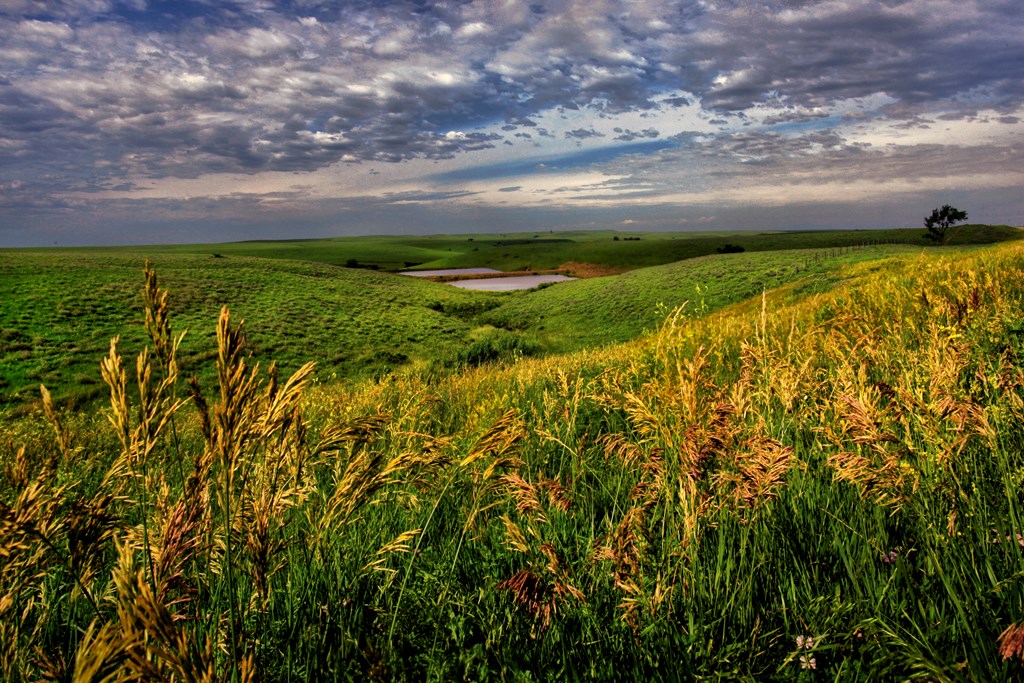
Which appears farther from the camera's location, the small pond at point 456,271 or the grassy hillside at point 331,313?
the small pond at point 456,271

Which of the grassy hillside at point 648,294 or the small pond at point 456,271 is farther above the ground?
the small pond at point 456,271

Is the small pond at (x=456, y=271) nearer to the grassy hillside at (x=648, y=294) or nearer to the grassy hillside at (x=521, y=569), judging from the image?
the grassy hillside at (x=648, y=294)

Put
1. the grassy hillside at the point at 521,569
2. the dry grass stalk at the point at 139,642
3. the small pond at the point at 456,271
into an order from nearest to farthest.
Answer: the dry grass stalk at the point at 139,642 < the grassy hillside at the point at 521,569 < the small pond at the point at 456,271

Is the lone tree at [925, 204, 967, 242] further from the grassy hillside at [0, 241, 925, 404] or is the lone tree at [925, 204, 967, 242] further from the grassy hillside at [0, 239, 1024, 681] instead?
the grassy hillside at [0, 239, 1024, 681]

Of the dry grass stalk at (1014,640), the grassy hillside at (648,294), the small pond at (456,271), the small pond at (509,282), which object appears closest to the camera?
the dry grass stalk at (1014,640)

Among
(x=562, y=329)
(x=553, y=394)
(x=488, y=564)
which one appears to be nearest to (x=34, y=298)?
(x=562, y=329)

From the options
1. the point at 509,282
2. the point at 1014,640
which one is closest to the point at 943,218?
the point at 509,282

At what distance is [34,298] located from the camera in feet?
116

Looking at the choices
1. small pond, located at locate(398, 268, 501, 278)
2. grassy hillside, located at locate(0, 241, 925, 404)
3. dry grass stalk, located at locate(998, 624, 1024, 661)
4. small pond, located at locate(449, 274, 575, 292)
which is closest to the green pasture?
grassy hillside, located at locate(0, 241, 925, 404)

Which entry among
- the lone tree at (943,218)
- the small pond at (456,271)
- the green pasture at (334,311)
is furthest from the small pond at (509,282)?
the lone tree at (943,218)

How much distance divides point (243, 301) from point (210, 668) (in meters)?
50.0

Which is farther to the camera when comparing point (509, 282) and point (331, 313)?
point (509, 282)

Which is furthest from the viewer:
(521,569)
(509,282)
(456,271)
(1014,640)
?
(456,271)

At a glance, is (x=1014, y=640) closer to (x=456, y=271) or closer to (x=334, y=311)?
(x=334, y=311)
